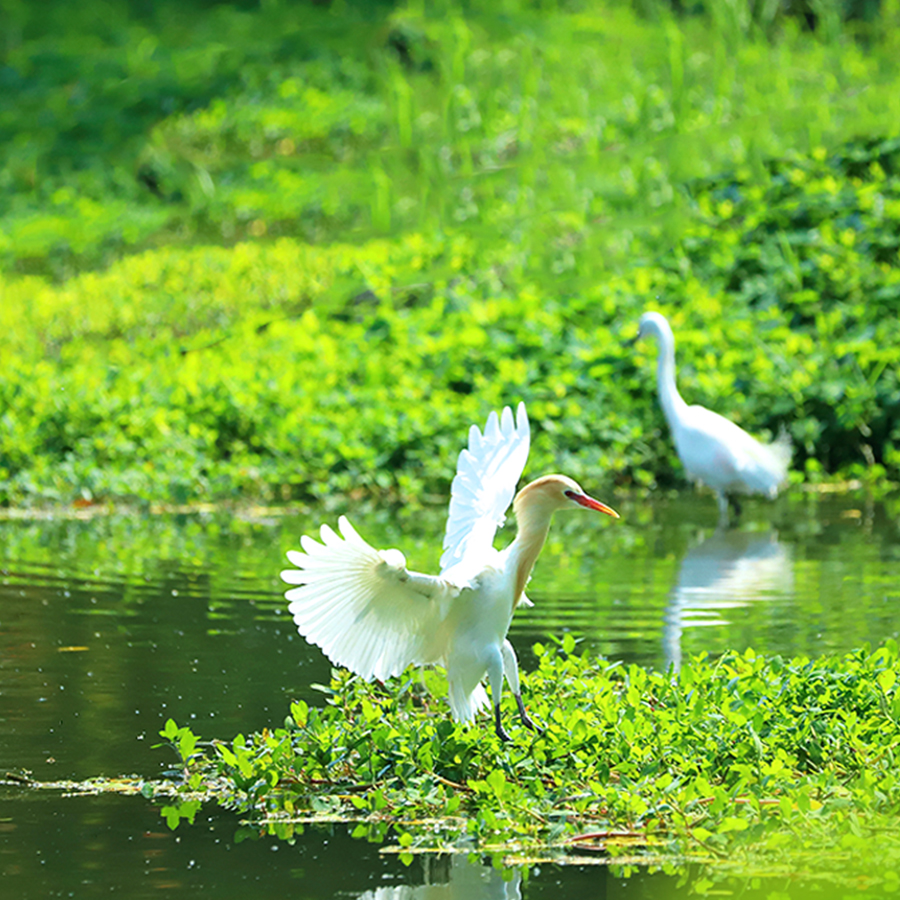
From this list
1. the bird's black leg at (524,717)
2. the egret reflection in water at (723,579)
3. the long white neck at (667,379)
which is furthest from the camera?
the long white neck at (667,379)

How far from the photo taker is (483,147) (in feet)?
56.2

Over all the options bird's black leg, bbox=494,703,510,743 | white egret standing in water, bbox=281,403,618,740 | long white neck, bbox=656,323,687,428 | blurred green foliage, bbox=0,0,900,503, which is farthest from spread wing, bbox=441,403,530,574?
blurred green foliage, bbox=0,0,900,503

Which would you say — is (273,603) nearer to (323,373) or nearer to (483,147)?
(323,373)

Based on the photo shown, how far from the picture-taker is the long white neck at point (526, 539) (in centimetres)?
496

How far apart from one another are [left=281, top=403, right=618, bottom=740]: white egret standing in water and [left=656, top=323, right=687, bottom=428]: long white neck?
16.7 feet

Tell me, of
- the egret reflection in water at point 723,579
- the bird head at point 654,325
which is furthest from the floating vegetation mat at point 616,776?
the bird head at point 654,325

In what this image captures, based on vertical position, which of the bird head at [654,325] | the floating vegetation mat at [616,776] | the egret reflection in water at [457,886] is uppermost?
the bird head at [654,325]

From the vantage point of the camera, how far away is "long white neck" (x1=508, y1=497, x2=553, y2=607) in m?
4.96

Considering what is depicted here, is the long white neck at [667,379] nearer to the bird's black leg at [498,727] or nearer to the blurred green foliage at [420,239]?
the blurred green foliage at [420,239]

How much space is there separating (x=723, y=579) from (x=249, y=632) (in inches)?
98.6

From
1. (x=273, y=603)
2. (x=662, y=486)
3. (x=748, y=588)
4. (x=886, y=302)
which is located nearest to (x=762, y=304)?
(x=886, y=302)

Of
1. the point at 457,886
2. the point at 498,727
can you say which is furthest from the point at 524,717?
the point at 457,886

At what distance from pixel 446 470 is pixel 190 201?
9515 mm

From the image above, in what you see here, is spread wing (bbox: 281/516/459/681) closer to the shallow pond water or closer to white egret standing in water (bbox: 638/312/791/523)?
the shallow pond water
